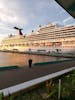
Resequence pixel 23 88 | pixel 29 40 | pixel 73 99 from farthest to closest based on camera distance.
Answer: pixel 29 40 < pixel 23 88 < pixel 73 99

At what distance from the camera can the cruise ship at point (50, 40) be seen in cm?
6319

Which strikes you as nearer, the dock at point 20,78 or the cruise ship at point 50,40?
the dock at point 20,78

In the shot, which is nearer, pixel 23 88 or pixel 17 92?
pixel 17 92

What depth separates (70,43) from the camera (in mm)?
61469

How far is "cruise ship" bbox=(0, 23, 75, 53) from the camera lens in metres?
63.2

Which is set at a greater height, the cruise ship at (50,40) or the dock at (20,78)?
the cruise ship at (50,40)

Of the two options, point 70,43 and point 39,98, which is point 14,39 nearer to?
point 70,43

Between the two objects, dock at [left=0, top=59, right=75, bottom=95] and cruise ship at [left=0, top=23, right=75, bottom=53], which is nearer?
dock at [left=0, top=59, right=75, bottom=95]

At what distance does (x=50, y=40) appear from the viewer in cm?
7081

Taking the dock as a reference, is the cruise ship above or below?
above

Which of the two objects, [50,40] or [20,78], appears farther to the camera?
[50,40]

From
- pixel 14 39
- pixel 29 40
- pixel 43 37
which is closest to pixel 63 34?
pixel 43 37

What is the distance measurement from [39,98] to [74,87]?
7.51 feet

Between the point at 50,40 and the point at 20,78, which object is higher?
the point at 50,40
